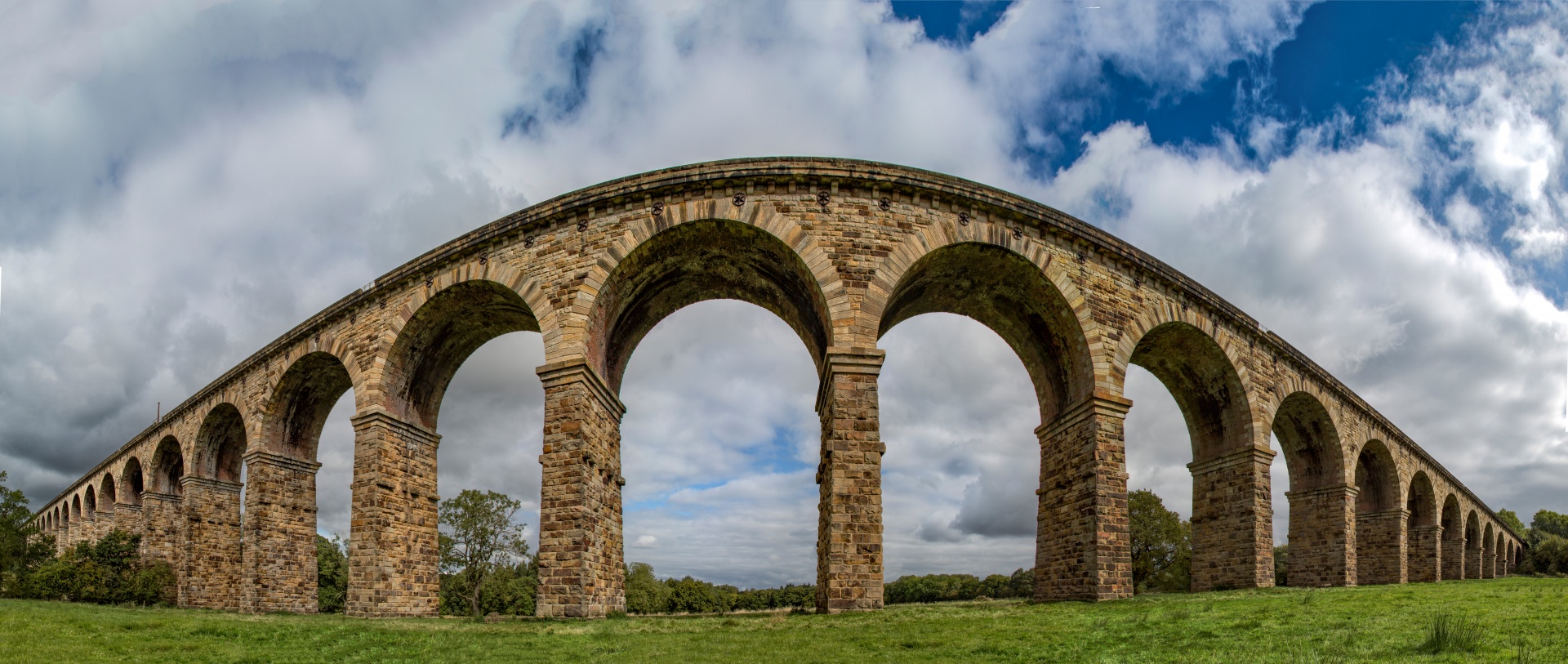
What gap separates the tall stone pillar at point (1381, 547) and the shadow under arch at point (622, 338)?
2441 cm

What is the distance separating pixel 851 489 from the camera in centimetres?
1321

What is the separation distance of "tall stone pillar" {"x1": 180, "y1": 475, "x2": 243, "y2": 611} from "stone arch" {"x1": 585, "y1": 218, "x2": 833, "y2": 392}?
1593 cm

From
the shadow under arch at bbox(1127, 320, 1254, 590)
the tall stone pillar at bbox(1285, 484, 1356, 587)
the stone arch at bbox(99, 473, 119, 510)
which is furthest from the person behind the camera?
the stone arch at bbox(99, 473, 119, 510)

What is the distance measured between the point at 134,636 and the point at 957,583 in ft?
161

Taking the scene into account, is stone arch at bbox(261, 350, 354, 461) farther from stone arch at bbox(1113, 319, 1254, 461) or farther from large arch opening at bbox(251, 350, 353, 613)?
stone arch at bbox(1113, 319, 1254, 461)

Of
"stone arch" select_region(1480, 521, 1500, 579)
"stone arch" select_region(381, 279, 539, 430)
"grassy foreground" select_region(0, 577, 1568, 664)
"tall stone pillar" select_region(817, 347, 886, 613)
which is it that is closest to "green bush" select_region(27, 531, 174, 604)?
"grassy foreground" select_region(0, 577, 1568, 664)

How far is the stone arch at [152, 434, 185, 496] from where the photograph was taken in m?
28.7

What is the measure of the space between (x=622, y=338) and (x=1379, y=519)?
28870mm

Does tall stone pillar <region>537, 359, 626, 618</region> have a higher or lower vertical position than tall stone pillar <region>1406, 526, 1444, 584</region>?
higher

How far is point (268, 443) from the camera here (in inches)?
830

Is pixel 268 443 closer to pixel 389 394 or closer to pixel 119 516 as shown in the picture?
pixel 389 394

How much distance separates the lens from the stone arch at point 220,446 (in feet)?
82.8

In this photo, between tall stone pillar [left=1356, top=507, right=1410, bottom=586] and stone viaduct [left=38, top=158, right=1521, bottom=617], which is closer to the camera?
stone viaduct [left=38, top=158, right=1521, bottom=617]

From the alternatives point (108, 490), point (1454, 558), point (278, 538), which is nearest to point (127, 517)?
point (108, 490)
